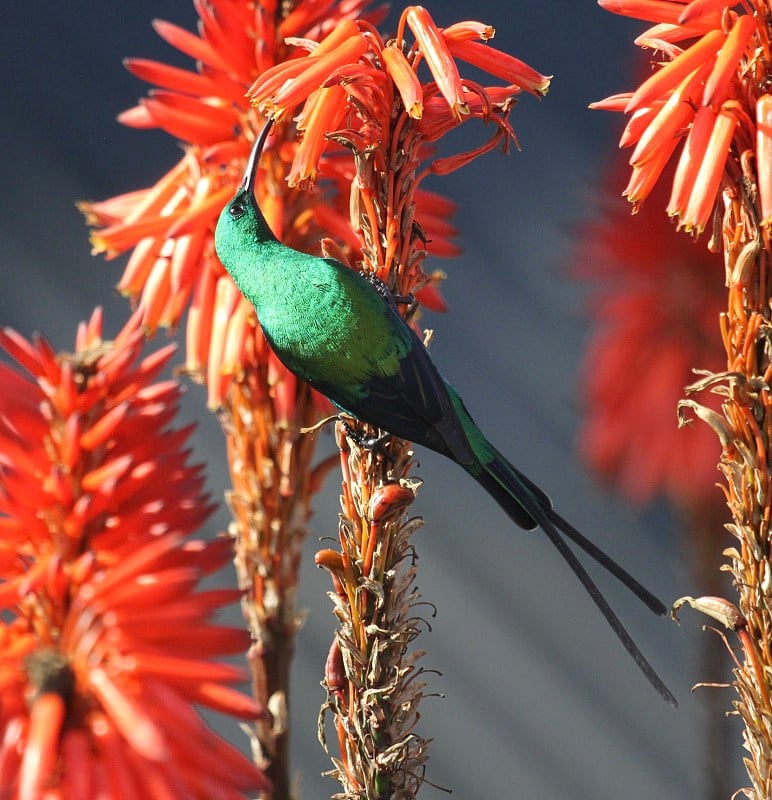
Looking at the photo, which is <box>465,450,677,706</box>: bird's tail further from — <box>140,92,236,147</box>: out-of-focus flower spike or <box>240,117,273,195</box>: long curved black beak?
<box>140,92,236,147</box>: out-of-focus flower spike

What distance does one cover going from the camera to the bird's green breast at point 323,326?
106cm

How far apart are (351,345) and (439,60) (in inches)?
12.3

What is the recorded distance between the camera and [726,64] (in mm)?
843

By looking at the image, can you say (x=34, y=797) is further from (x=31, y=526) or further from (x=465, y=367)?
(x=465, y=367)

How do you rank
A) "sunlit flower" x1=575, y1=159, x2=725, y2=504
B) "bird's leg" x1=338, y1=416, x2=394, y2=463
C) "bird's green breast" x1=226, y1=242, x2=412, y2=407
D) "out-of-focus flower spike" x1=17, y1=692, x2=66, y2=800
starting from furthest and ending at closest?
"sunlit flower" x1=575, y1=159, x2=725, y2=504 → "bird's green breast" x1=226, y1=242, x2=412, y2=407 → "bird's leg" x1=338, y1=416, x2=394, y2=463 → "out-of-focus flower spike" x1=17, y1=692, x2=66, y2=800

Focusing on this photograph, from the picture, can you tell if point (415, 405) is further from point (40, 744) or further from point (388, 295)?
point (40, 744)

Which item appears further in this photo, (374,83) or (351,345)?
(351,345)

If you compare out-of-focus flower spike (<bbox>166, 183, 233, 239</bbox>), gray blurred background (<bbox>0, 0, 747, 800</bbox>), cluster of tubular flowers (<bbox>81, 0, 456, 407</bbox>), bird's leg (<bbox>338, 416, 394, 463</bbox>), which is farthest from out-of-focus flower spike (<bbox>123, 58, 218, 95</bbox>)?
gray blurred background (<bbox>0, 0, 747, 800</bbox>)

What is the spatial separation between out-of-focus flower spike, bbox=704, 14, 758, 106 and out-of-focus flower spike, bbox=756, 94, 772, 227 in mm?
35

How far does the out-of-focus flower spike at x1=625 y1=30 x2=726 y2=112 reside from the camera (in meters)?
0.88

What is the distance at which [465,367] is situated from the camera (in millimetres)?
2252

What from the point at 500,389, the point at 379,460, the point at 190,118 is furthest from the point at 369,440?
the point at 500,389

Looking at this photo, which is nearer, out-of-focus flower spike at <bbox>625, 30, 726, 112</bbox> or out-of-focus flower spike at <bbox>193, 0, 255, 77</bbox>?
out-of-focus flower spike at <bbox>625, 30, 726, 112</bbox>

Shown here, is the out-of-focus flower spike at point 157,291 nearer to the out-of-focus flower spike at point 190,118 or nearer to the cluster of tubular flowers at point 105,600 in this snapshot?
the out-of-focus flower spike at point 190,118
